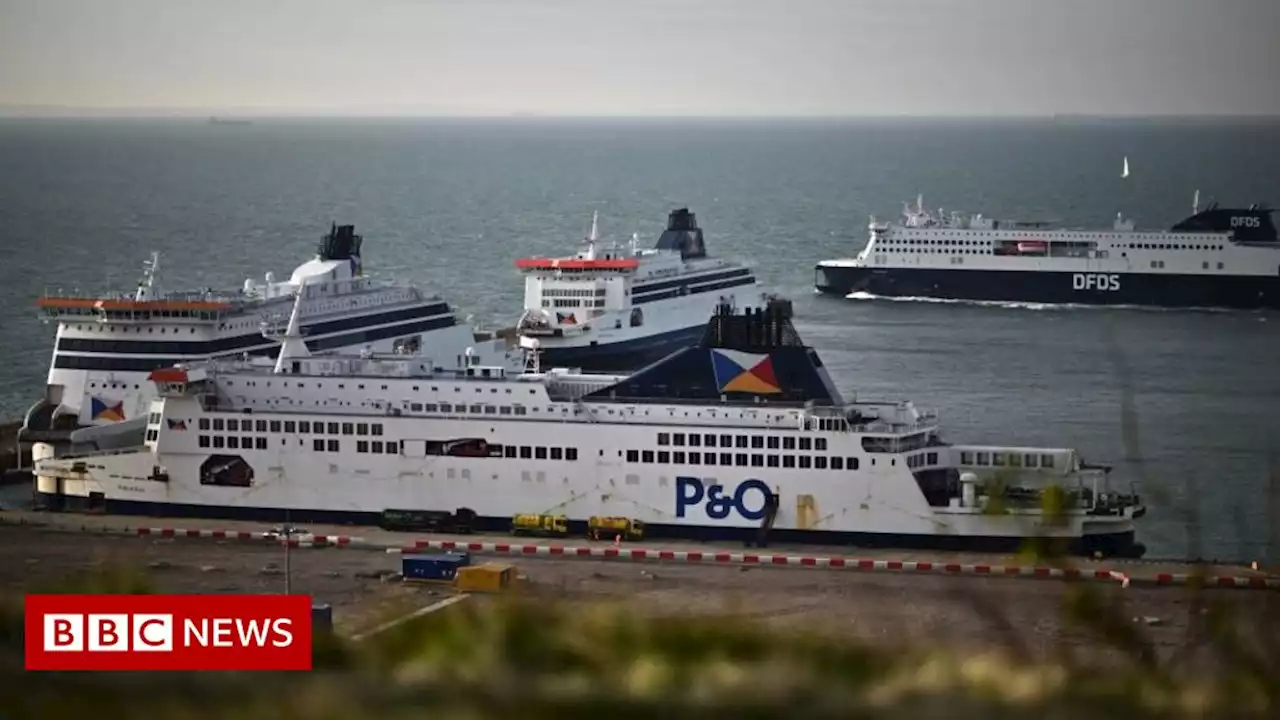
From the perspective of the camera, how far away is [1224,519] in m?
31.3

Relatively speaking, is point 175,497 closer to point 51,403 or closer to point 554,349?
point 51,403

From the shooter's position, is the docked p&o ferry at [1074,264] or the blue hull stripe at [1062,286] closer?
the blue hull stripe at [1062,286]

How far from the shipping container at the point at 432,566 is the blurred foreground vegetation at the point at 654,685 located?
13614 mm

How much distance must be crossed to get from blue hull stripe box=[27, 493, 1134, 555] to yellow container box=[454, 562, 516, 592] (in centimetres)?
337

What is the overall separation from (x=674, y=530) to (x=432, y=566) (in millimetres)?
3869

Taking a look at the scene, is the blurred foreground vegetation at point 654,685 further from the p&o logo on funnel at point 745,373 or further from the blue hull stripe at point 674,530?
the p&o logo on funnel at point 745,373

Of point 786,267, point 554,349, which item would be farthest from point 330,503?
point 786,267

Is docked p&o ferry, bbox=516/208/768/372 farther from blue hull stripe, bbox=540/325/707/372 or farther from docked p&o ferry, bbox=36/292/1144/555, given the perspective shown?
A: docked p&o ferry, bbox=36/292/1144/555

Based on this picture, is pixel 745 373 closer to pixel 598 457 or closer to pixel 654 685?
pixel 598 457

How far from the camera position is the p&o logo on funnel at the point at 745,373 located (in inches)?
1183

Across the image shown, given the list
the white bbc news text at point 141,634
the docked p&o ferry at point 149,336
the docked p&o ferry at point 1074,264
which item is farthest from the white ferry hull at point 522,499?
the docked p&o ferry at point 1074,264

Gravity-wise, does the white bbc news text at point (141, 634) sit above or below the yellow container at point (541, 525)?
below

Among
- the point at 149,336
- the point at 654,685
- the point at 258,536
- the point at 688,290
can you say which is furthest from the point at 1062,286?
the point at 654,685

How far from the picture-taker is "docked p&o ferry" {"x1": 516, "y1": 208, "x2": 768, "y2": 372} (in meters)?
48.3
